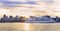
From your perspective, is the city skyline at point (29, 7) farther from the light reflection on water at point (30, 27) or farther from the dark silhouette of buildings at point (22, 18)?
the light reflection on water at point (30, 27)

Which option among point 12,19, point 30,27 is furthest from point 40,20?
point 12,19

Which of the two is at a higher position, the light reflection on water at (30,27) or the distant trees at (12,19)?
the distant trees at (12,19)

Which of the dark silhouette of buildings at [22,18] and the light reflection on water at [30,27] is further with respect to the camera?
the dark silhouette of buildings at [22,18]

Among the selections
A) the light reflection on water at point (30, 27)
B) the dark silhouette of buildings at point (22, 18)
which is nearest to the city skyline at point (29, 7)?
the dark silhouette of buildings at point (22, 18)

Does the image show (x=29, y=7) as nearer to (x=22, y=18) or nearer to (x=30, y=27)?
(x=22, y=18)

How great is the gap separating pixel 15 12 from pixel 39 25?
1.05 feet

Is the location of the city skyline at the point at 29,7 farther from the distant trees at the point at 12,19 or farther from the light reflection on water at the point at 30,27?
the light reflection on water at the point at 30,27

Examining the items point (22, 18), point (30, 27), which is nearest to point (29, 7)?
point (22, 18)

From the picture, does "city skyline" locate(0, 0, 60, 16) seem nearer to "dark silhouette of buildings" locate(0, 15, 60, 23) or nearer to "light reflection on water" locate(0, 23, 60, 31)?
"dark silhouette of buildings" locate(0, 15, 60, 23)

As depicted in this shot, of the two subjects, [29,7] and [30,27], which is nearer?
[30,27]

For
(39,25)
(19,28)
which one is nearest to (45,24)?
(39,25)

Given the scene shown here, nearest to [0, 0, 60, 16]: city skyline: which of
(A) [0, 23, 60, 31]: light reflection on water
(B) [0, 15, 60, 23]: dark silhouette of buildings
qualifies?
(B) [0, 15, 60, 23]: dark silhouette of buildings

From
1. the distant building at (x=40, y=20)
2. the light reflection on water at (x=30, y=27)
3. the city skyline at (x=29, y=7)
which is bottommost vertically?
the light reflection on water at (x=30, y=27)

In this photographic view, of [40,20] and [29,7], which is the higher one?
[29,7]
